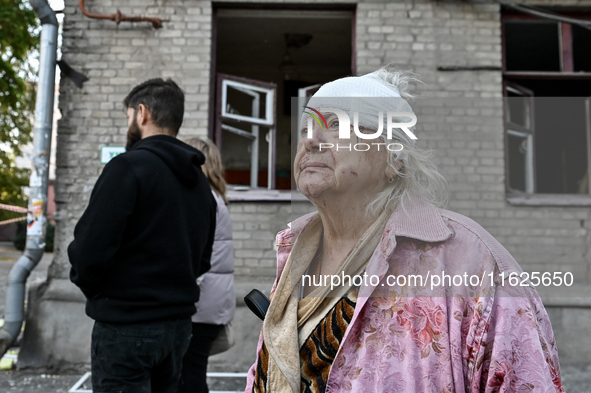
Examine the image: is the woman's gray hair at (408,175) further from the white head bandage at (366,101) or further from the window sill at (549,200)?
the window sill at (549,200)

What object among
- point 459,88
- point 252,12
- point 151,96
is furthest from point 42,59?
point 459,88

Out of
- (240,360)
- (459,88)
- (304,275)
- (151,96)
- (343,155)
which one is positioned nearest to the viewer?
(343,155)

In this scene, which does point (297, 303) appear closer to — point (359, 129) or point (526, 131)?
point (359, 129)

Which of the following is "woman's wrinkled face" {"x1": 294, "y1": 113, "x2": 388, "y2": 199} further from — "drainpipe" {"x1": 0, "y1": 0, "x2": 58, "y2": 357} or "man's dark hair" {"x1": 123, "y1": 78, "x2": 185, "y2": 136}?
"drainpipe" {"x1": 0, "y1": 0, "x2": 58, "y2": 357}

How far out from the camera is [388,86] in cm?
105

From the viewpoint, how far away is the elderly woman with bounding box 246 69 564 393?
95 cm

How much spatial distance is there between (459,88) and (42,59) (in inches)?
163

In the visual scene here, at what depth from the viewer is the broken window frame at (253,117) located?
A: 4863 mm

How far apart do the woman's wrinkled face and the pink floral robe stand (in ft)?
0.41

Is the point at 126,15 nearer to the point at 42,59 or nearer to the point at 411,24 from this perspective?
the point at 42,59

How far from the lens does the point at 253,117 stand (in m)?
5.11

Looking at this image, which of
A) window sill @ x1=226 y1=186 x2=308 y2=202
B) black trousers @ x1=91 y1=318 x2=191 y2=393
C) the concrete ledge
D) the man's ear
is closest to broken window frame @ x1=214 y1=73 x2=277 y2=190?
window sill @ x1=226 y1=186 x2=308 y2=202

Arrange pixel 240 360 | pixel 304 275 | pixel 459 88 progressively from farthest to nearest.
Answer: pixel 459 88
pixel 240 360
pixel 304 275

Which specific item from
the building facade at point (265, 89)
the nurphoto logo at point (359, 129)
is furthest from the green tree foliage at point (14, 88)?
the nurphoto logo at point (359, 129)
